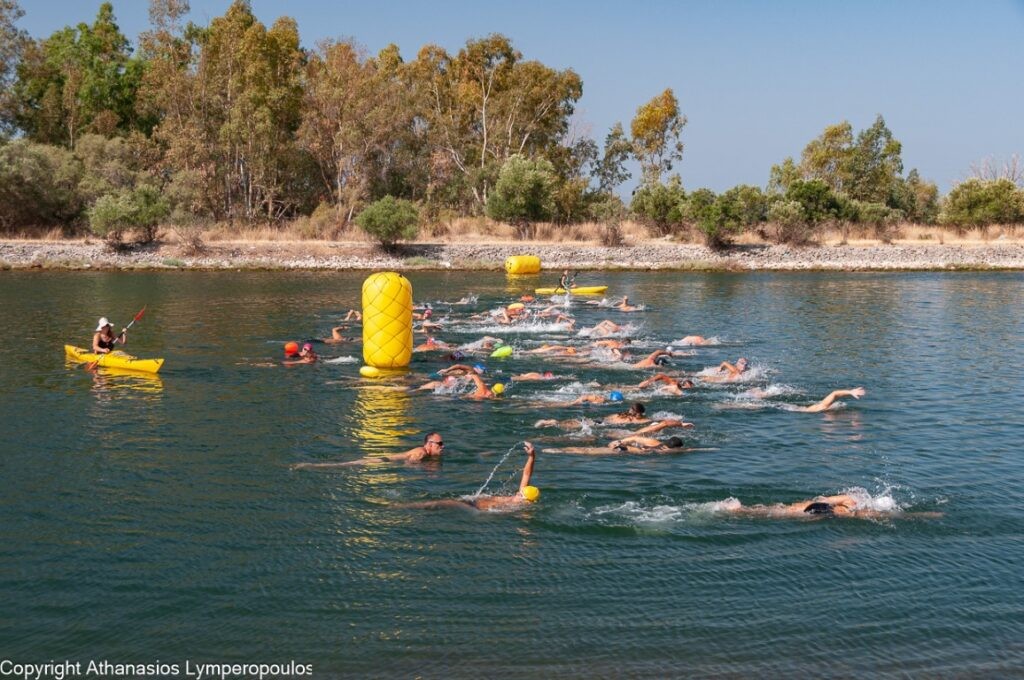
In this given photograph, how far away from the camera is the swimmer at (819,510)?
12922 millimetres

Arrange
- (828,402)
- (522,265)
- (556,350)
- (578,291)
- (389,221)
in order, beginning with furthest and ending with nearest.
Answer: (389,221)
(522,265)
(578,291)
(556,350)
(828,402)

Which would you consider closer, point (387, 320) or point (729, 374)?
point (729, 374)

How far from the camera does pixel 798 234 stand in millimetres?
61031

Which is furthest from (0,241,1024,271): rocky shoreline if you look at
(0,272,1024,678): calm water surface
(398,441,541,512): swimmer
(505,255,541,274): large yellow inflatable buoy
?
(398,441,541,512): swimmer

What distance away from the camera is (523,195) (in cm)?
6272

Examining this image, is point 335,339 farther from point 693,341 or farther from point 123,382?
point 693,341

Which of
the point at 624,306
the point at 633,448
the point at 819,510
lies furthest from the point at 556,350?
the point at 819,510

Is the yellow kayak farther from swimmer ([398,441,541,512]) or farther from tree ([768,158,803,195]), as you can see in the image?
tree ([768,158,803,195])

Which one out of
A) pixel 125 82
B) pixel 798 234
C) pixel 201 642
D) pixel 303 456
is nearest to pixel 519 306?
pixel 303 456

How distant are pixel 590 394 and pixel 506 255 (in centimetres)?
3946

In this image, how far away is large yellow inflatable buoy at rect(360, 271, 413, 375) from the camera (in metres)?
21.9

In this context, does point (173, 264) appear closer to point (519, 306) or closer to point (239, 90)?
point (239, 90)

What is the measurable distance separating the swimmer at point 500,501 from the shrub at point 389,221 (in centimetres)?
4446

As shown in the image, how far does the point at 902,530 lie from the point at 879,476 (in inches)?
94.2
